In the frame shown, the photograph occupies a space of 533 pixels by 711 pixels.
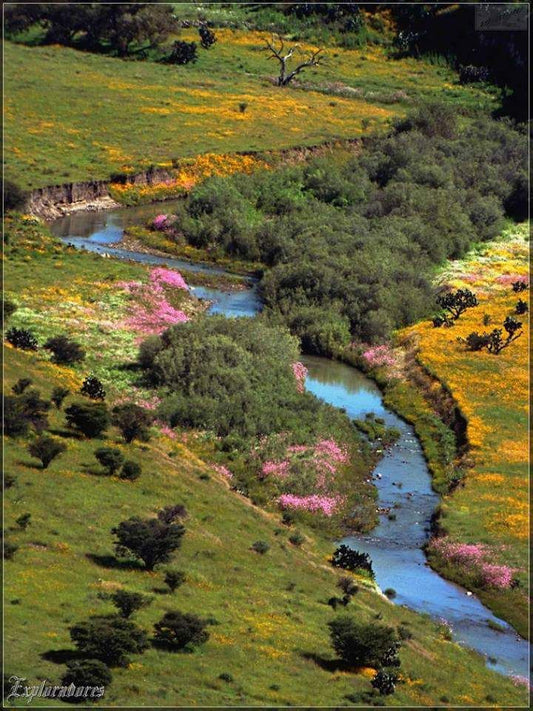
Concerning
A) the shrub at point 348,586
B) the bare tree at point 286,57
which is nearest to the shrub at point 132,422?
the shrub at point 348,586

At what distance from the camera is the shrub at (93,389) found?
6712 centimetres

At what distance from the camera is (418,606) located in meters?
54.8

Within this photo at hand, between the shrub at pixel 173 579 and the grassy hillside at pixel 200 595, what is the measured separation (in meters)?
0.30

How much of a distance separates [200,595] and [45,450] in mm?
10744

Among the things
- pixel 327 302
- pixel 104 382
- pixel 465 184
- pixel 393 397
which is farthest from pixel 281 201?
pixel 104 382

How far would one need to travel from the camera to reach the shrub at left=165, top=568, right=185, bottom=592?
47719 mm

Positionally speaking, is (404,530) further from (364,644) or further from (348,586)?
(364,644)

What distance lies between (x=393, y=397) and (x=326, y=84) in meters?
89.7

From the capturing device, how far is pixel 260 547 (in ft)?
180

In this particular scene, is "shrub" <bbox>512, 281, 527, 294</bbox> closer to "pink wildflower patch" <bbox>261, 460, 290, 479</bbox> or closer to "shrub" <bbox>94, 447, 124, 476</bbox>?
"pink wildflower patch" <bbox>261, 460, 290, 479</bbox>

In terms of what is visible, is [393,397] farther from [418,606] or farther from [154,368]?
[418,606]

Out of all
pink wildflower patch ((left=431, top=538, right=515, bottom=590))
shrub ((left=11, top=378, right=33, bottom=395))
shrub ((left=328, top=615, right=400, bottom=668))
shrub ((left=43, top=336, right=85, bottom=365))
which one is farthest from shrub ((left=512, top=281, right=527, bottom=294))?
shrub ((left=328, top=615, right=400, bottom=668))

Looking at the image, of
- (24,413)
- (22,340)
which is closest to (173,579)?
(24,413)

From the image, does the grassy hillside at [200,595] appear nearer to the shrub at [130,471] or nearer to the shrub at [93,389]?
the shrub at [130,471]
